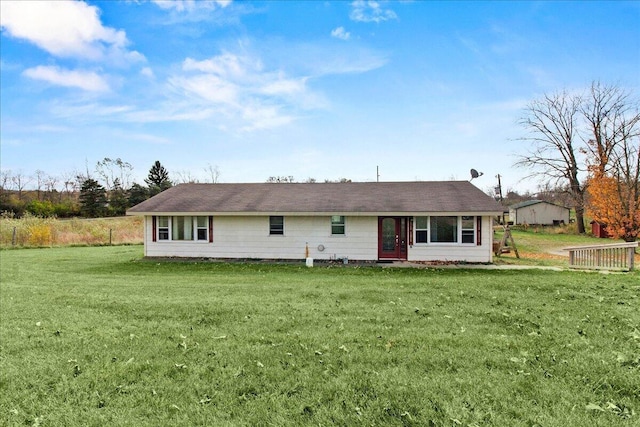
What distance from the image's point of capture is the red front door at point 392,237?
53.6 feet

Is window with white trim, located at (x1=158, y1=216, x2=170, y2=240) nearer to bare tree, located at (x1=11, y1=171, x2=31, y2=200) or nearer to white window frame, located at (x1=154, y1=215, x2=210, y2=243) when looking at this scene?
white window frame, located at (x1=154, y1=215, x2=210, y2=243)

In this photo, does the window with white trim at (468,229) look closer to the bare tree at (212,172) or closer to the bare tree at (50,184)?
the bare tree at (212,172)

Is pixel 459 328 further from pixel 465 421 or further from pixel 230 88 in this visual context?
pixel 230 88

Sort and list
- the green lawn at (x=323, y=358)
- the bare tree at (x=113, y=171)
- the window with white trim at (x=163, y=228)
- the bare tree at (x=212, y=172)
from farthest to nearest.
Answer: the bare tree at (x=212, y=172) → the bare tree at (x=113, y=171) → the window with white trim at (x=163, y=228) → the green lawn at (x=323, y=358)

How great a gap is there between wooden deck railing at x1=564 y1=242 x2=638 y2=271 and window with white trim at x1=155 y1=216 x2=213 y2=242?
15250 millimetres

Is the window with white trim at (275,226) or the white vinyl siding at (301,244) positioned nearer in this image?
the white vinyl siding at (301,244)

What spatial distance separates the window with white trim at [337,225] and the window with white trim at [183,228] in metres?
5.68

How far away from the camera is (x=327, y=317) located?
6.49m

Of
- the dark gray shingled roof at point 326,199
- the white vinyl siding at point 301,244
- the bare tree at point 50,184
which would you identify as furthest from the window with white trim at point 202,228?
the bare tree at point 50,184

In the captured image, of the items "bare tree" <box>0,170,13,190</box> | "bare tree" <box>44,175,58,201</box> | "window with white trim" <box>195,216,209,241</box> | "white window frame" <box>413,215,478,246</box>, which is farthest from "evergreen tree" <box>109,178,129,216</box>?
"white window frame" <box>413,215,478,246</box>

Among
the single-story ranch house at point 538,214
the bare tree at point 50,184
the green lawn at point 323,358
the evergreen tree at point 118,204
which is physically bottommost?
the green lawn at point 323,358

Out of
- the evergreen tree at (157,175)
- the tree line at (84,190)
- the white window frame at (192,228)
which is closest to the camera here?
the white window frame at (192,228)

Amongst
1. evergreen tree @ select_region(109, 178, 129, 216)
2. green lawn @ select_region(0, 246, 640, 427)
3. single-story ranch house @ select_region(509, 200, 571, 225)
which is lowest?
green lawn @ select_region(0, 246, 640, 427)

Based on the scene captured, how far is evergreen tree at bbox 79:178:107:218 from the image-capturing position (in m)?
48.2
